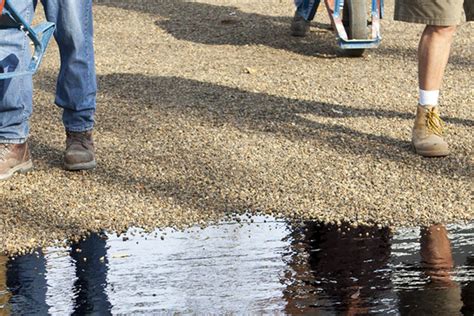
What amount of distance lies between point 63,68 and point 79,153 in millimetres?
479

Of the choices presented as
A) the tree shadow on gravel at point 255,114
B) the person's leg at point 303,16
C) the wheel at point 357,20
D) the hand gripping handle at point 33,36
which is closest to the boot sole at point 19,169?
the hand gripping handle at point 33,36

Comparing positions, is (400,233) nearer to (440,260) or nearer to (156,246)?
(440,260)

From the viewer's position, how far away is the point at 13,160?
616 centimetres

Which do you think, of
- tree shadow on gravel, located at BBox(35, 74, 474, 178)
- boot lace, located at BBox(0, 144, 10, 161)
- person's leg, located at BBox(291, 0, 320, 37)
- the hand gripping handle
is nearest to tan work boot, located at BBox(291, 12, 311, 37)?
person's leg, located at BBox(291, 0, 320, 37)

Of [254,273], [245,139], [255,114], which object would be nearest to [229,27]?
[255,114]

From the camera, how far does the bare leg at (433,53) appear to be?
20.8 ft

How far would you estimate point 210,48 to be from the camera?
978 cm

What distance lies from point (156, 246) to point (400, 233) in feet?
3.73

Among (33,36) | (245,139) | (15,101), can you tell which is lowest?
(245,139)

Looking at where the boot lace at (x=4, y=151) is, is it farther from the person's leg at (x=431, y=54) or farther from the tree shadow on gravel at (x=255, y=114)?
the person's leg at (x=431, y=54)

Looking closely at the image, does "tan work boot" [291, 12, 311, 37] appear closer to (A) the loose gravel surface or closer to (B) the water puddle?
(A) the loose gravel surface

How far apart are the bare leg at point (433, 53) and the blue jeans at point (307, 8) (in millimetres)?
3173

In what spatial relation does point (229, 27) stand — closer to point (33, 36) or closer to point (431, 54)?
point (431, 54)

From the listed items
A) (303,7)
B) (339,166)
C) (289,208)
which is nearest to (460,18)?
(339,166)
